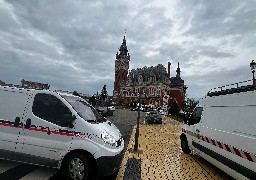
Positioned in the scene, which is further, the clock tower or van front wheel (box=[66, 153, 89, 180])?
the clock tower

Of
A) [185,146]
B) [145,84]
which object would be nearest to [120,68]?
[145,84]

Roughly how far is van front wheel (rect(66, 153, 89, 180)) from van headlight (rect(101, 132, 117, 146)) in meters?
0.60

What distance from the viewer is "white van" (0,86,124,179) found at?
5.77m

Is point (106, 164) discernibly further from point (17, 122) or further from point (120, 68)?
point (120, 68)

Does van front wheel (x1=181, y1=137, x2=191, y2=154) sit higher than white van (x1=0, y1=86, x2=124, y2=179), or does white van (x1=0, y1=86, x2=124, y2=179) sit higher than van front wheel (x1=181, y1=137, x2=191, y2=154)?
white van (x1=0, y1=86, x2=124, y2=179)

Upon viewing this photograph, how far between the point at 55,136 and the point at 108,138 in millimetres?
1238

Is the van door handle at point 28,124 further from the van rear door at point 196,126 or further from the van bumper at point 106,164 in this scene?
the van rear door at point 196,126

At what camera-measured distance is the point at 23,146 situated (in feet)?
19.7

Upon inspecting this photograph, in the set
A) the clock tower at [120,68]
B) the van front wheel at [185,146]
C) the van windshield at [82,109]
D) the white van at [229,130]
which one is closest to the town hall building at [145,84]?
the clock tower at [120,68]

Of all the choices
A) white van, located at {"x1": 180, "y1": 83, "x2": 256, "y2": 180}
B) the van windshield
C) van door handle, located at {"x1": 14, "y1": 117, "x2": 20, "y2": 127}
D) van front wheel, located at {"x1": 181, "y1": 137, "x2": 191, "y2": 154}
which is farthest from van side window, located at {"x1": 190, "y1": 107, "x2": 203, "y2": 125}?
van door handle, located at {"x1": 14, "y1": 117, "x2": 20, "y2": 127}

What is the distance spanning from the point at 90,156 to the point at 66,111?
1.22 metres

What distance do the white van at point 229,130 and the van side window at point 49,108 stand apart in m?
4.03

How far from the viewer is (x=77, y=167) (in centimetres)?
577

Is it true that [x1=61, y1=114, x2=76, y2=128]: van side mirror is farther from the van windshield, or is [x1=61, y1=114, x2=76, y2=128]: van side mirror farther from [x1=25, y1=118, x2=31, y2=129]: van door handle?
[x1=25, y1=118, x2=31, y2=129]: van door handle
